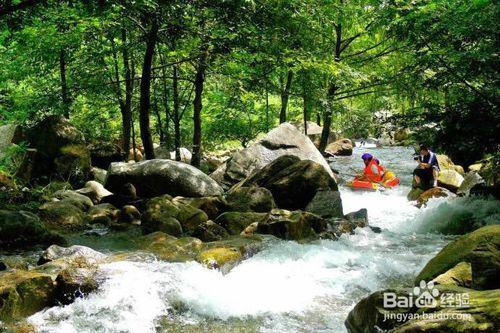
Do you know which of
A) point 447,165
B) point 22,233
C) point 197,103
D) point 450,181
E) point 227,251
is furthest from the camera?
point 447,165

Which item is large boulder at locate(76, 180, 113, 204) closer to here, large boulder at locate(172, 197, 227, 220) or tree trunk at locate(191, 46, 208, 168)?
large boulder at locate(172, 197, 227, 220)

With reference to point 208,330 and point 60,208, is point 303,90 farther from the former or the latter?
point 208,330

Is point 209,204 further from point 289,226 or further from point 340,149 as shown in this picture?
point 340,149

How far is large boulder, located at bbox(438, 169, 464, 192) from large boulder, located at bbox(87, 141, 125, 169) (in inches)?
425

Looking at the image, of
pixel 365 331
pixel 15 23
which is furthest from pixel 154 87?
pixel 365 331

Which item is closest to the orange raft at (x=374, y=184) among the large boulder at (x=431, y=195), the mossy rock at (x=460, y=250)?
the large boulder at (x=431, y=195)

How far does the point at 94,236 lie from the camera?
8508 mm

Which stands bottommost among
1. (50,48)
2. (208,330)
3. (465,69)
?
(208,330)

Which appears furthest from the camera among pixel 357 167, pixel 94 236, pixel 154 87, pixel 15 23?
pixel 357 167

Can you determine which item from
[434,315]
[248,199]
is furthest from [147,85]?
[434,315]

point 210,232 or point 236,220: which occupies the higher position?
point 236,220

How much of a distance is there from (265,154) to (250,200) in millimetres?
3733

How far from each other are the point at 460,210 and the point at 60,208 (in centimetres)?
901

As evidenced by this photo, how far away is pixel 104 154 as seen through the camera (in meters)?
15.7
